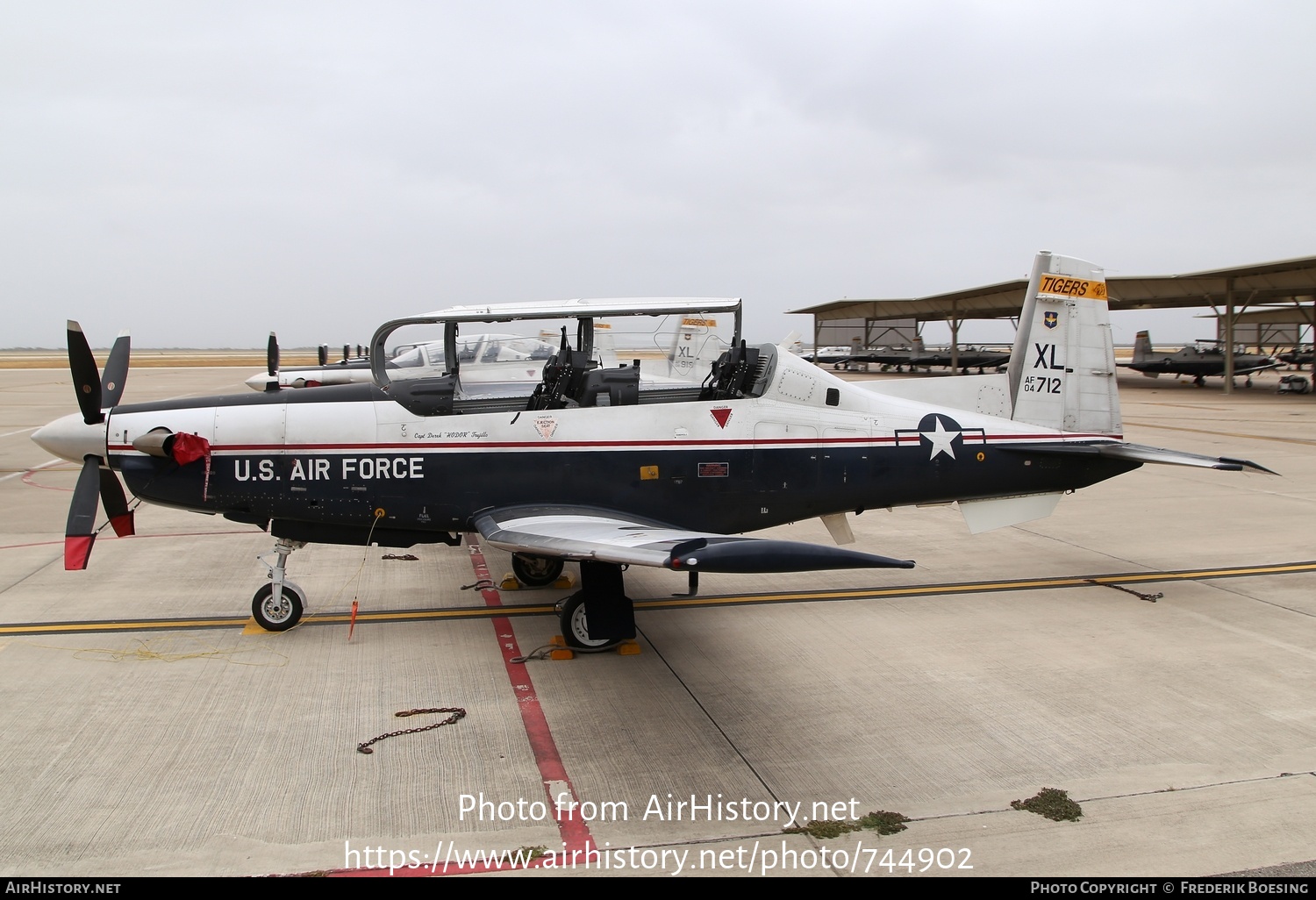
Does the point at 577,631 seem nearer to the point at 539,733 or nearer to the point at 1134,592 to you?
the point at 539,733

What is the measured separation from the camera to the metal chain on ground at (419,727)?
16.5ft

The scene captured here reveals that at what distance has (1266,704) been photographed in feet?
18.7

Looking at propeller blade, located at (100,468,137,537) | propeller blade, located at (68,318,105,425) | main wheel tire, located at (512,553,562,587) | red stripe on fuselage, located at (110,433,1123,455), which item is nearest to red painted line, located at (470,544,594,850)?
main wheel tire, located at (512,553,562,587)

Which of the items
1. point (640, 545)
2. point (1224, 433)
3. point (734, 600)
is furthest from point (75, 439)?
point (1224, 433)

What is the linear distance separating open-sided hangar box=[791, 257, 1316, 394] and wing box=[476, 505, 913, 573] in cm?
A: 3270

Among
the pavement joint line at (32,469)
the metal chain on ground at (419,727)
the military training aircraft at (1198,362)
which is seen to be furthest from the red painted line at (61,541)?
the military training aircraft at (1198,362)

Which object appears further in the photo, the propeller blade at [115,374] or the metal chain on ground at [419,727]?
the propeller blade at [115,374]

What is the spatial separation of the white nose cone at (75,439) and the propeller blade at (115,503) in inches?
7.8

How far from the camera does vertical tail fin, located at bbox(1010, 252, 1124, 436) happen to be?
841 cm

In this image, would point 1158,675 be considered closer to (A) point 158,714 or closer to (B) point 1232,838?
(B) point 1232,838

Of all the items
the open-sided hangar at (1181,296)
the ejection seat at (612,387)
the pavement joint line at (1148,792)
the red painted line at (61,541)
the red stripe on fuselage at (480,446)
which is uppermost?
the open-sided hangar at (1181,296)

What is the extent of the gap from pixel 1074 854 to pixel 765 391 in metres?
4.24

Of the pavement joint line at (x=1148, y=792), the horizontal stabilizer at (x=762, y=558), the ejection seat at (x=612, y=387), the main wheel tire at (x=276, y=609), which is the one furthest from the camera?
the ejection seat at (x=612, y=387)

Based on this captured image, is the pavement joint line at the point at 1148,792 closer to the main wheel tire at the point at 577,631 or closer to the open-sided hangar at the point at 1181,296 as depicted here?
the main wheel tire at the point at 577,631
